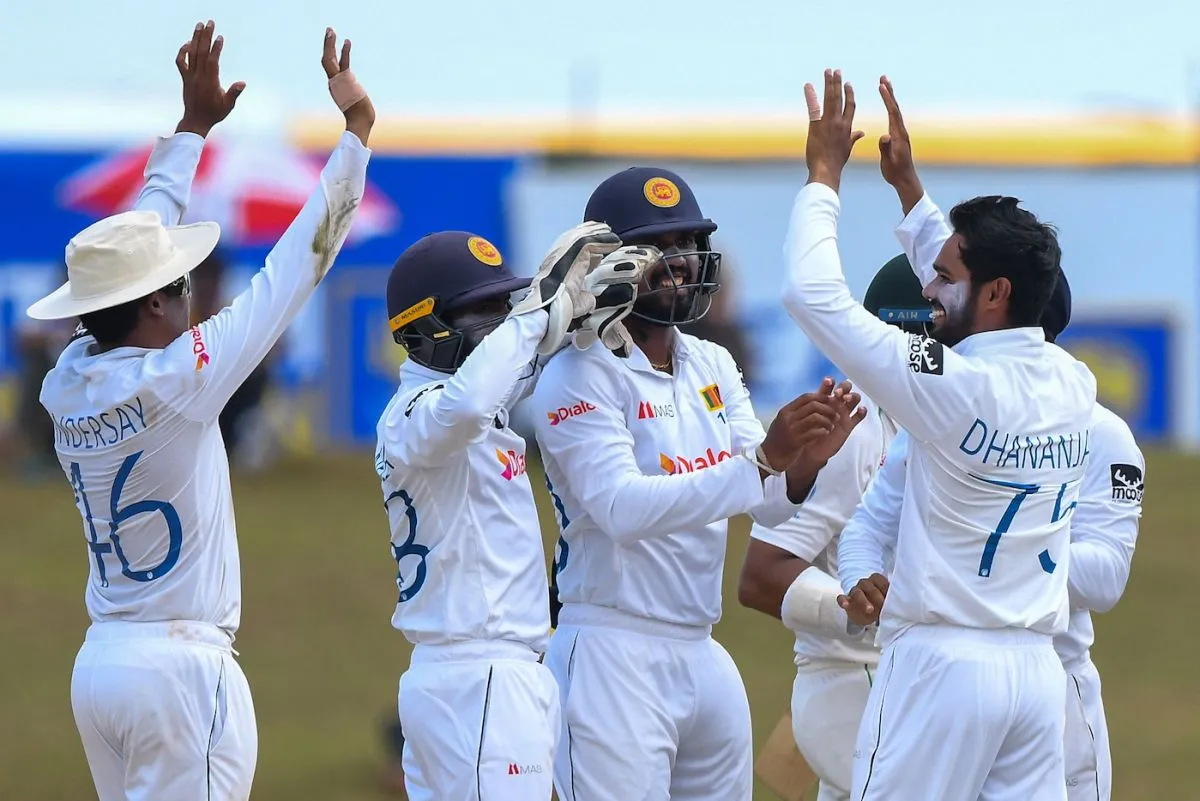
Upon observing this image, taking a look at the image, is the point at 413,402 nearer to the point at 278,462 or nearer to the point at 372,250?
the point at 278,462

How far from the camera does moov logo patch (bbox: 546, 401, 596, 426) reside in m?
5.89

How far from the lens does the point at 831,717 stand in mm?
6469

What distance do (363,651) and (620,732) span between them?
8.07m

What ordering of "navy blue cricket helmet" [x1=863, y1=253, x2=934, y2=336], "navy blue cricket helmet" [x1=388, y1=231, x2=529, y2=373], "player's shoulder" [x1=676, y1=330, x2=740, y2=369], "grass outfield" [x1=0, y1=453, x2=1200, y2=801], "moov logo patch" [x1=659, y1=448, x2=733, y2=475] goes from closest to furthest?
"navy blue cricket helmet" [x1=388, y1=231, x2=529, y2=373] → "moov logo patch" [x1=659, y1=448, x2=733, y2=475] → "player's shoulder" [x1=676, y1=330, x2=740, y2=369] → "navy blue cricket helmet" [x1=863, y1=253, x2=934, y2=336] → "grass outfield" [x1=0, y1=453, x2=1200, y2=801]

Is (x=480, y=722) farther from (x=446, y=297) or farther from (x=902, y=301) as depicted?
(x=902, y=301)

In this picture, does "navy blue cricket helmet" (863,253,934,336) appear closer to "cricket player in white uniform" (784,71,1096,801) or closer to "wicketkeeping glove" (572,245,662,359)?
"cricket player in white uniform" (784,71,1096,801)

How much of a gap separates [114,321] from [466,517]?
125cm

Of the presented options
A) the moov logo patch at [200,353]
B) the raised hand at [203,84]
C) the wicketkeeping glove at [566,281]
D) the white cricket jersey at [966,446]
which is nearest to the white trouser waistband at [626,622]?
the white cricket jersey at [966,446]

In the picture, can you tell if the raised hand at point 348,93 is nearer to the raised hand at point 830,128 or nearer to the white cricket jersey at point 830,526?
the raised hand at point 830,128

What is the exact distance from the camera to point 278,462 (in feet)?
61.0

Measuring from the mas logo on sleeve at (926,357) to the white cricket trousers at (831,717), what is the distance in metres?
1.51

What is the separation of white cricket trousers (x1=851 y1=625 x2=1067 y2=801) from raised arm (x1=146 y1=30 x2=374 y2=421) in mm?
2066

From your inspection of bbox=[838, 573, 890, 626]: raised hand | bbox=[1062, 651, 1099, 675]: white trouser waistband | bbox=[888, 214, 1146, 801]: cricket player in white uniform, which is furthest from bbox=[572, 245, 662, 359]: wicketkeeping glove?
bbox=[1062, 651, 1099, 675]: white trouser waistband

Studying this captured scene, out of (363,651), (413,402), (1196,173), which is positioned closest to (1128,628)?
(363,651)
